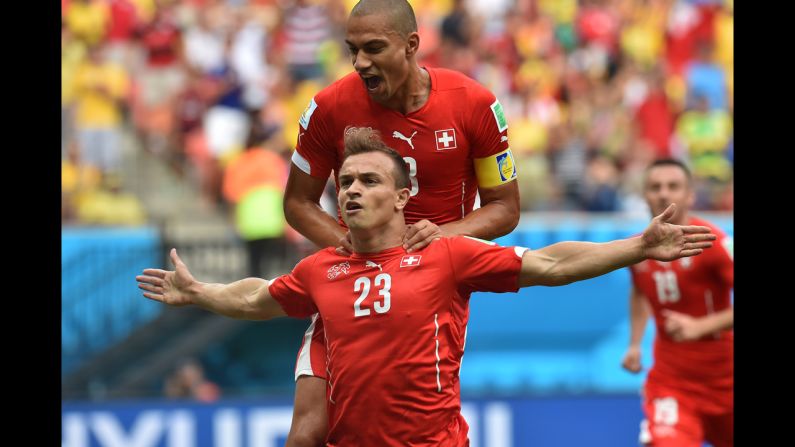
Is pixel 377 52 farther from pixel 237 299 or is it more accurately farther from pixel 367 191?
pixel 237 299

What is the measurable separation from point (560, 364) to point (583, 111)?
14.6 feet

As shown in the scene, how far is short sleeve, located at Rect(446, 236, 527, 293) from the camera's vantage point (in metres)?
6.62

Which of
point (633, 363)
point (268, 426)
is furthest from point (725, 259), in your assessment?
point (268, 426)

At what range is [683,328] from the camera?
902 cm

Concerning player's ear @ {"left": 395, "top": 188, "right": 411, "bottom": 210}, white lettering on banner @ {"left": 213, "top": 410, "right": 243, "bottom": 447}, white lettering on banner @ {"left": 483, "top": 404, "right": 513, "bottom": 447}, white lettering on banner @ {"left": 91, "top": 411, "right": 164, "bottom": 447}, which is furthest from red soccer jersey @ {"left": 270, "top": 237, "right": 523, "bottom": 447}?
white lettering on banner @ {"left": 91, "top": 411, "right": 164, "bottom": 447}

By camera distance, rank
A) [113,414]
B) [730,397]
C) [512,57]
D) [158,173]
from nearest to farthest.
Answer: [730,397] < [113,414] < [158,173] < [512,57]

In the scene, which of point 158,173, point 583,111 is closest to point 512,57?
point 583,111

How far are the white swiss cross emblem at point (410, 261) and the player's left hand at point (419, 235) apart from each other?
51mm

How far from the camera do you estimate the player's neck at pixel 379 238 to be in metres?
6.72

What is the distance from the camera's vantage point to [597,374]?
45.8 feet

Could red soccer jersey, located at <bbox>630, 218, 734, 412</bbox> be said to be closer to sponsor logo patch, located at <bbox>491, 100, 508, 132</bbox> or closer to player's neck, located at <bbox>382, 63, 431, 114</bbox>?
sponsor logo patch, located at <bbox>491, 100, 508, 132</bbox>

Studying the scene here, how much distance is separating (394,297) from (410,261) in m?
0.21

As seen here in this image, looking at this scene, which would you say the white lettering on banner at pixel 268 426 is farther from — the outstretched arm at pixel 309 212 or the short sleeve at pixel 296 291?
the short sleeve at pixel 296 291
